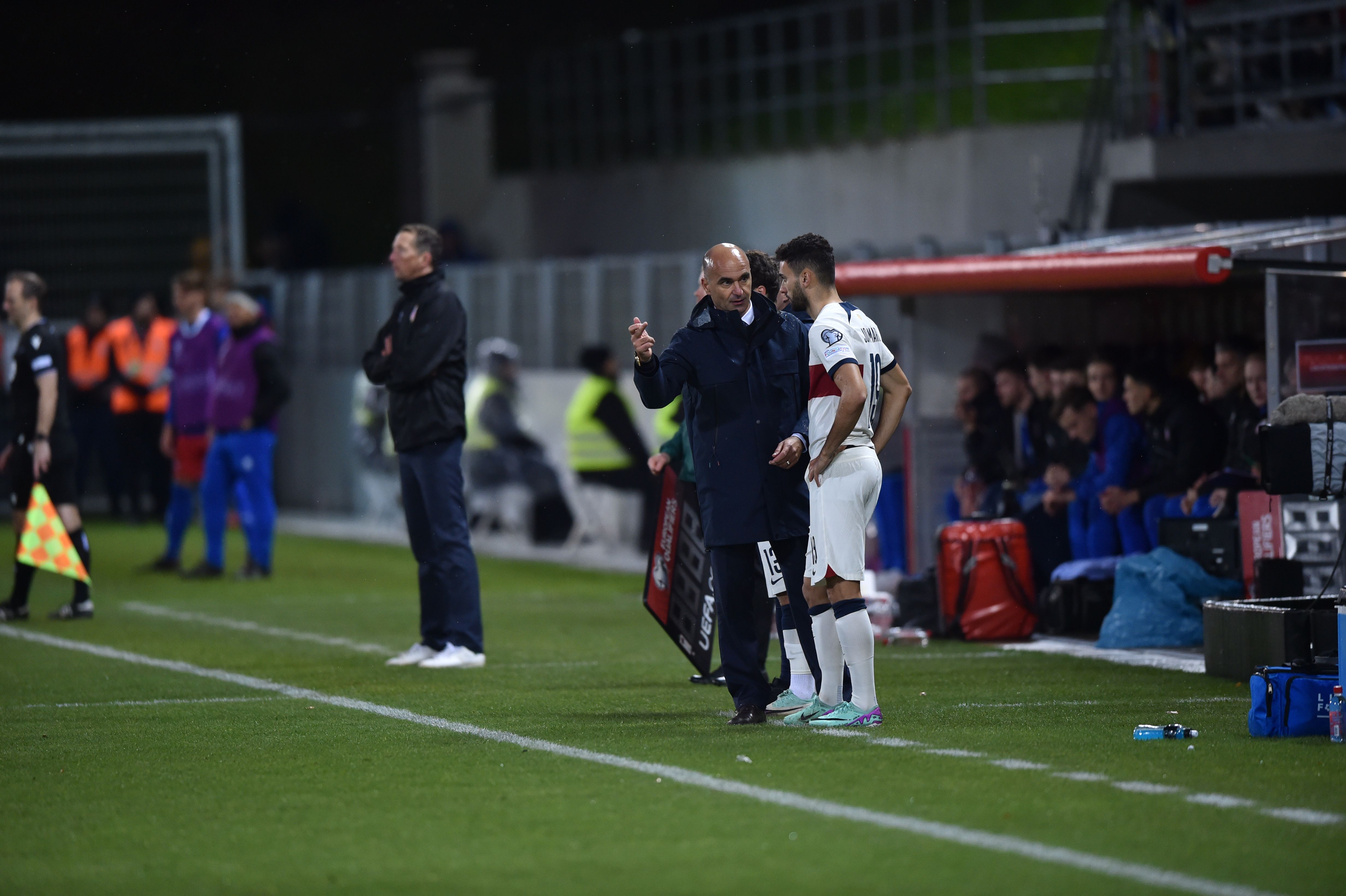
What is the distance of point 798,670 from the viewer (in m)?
9.10

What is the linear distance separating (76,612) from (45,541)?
633mm

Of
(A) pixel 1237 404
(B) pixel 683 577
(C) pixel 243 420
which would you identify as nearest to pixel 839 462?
(B) pixel 683 577

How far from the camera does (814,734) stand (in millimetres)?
8398

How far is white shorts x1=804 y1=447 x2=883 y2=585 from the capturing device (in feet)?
27.3

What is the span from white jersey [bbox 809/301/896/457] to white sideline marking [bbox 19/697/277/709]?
3084 mm

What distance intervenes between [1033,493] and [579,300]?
791cm

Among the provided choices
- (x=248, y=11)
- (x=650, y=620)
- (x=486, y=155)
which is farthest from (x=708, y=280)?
(x=248, y=11)

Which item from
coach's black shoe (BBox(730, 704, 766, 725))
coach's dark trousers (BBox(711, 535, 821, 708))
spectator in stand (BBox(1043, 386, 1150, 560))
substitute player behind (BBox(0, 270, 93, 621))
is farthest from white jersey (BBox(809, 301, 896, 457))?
substitute player behind (BBox(0, 270, 93, 621))

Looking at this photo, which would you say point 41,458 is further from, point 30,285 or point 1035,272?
point 1035,272

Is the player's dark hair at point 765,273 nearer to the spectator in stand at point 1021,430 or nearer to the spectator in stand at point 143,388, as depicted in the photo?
the spectator in stand at point 1021,430

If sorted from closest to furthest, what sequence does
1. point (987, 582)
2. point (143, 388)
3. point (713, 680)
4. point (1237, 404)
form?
1. point (713, 680)
2. point (987, 582)
3. point (1237, 404)
4. point (143, 388)

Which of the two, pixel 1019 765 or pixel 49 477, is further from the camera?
pixel 49 477

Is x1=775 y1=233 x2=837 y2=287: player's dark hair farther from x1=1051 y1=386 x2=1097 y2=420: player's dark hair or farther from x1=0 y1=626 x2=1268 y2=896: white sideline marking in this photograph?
x1=1051 y1=386 x2=1097 y2=420: player's dark hair

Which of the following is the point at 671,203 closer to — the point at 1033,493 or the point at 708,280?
the point at 1033,493
